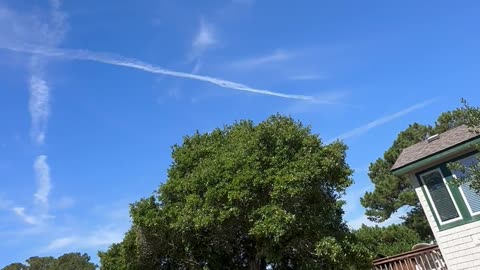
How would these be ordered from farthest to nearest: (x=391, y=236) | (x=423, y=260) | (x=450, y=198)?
(x=391, y=236) < (x=423, y=260) < (x=450, y=198)

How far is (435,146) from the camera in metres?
16.3

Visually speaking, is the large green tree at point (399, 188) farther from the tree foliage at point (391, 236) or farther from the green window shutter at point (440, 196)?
the green window shutter at point (440, 196)

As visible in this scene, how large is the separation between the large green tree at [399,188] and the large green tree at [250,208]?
65.8 ft

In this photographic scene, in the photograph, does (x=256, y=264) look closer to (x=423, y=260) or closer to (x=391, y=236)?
(x=423, y=260)

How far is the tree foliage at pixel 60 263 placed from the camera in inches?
2985

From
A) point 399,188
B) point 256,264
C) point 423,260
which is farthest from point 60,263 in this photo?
point 423,260

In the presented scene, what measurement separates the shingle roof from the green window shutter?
82cm

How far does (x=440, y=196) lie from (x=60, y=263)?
79456mm

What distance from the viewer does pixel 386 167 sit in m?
36.8

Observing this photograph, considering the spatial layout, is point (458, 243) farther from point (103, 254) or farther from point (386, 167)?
point (386, 167)

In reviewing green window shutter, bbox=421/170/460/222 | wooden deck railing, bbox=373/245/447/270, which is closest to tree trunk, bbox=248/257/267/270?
wooden deck railing, bbox=373/245/447/270

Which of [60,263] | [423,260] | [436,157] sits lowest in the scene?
[423,260]

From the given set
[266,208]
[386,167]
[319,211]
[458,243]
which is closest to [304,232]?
[319,211]

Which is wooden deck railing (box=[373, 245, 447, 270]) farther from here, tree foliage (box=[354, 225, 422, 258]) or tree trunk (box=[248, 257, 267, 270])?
tree foliage (box=[354, 225, 422, 258])
